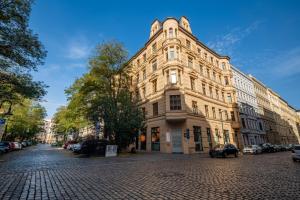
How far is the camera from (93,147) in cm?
2248

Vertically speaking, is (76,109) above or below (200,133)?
above

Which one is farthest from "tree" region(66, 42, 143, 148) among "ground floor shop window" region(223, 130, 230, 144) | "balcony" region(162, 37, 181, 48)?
"ground floor shop window" region(223, 130, 230, 144)

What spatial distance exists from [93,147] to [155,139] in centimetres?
997

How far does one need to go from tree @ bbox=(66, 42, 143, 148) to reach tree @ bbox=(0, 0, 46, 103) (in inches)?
307

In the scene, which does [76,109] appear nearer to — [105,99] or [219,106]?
[105,99]

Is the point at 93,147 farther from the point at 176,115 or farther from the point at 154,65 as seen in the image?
the point at 154,65

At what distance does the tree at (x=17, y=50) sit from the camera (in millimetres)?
16953

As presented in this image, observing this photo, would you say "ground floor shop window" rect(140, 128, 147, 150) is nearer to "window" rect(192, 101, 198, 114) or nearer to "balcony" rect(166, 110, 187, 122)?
"balcony" rect(166, 110, 187, 122)

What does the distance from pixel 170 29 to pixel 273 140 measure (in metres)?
50.9

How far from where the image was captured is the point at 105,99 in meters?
23.5

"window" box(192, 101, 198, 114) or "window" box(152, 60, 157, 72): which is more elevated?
"window" box(152, 60, 157, 72)

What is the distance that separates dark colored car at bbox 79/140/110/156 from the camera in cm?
2211

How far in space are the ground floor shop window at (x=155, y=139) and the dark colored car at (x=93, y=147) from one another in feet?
27.4

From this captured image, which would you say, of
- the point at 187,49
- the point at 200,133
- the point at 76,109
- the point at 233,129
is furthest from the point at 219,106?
the point at 76,109
